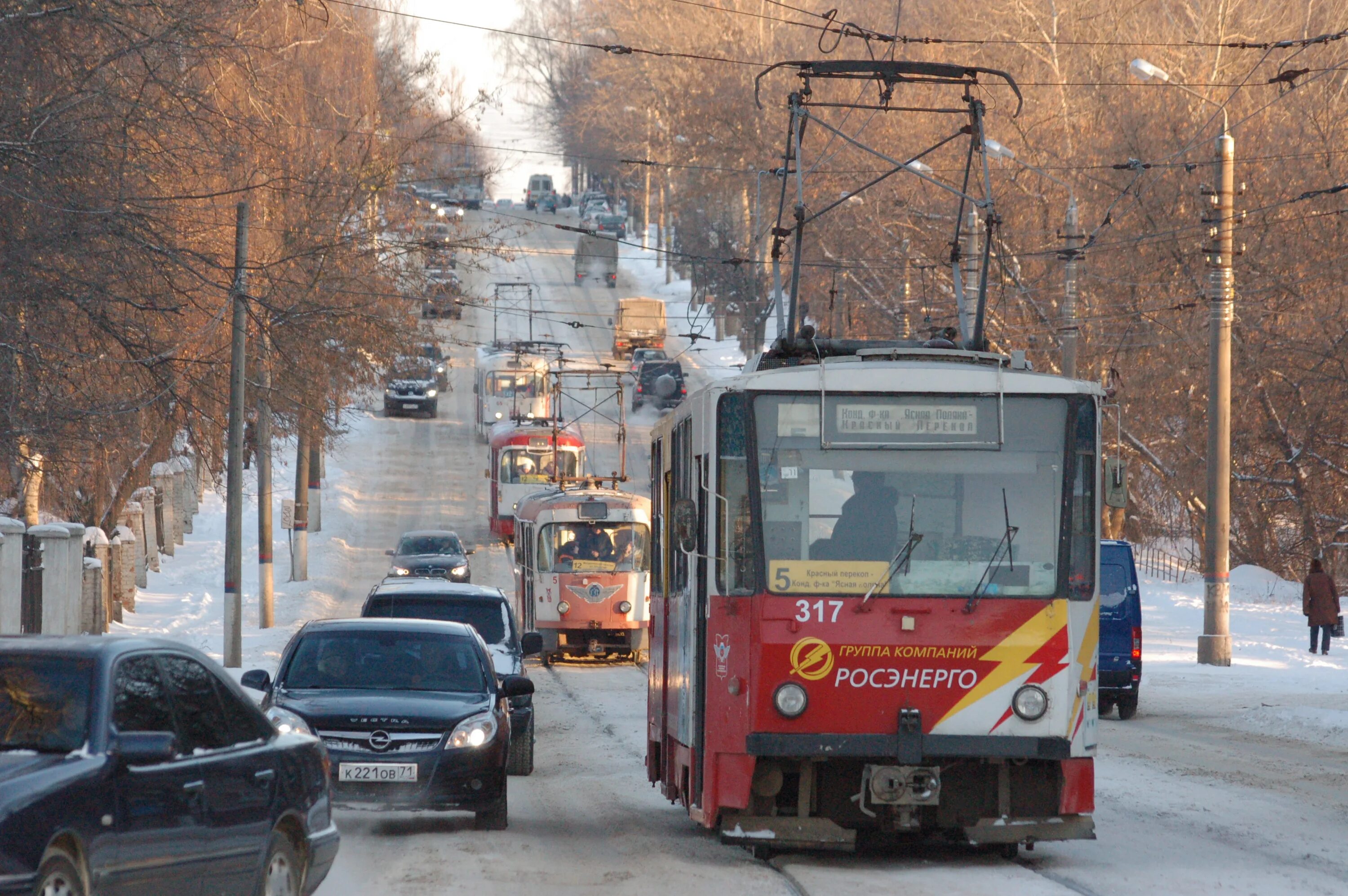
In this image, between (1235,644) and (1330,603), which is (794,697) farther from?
(1235,644)

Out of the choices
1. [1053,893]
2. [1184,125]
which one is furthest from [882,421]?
[1184,125]

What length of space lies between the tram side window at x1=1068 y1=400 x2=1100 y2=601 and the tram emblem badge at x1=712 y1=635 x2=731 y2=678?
6.54ft

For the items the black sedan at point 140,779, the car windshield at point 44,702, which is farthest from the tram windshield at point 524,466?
the car windshield at point 44,702

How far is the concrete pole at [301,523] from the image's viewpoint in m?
41.9

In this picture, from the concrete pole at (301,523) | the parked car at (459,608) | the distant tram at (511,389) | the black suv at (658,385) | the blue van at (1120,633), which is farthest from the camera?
the black suv at (658,385)

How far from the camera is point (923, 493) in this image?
10.2m

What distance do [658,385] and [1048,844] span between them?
192 feet

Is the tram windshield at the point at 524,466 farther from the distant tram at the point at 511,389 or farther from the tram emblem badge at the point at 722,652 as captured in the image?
the tram emblem badge at the point at 722,652

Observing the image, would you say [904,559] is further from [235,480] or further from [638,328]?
[638,328]

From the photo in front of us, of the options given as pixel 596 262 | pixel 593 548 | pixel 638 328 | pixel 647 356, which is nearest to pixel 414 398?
pixel 647 356

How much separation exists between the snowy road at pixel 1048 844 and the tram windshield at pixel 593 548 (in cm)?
173

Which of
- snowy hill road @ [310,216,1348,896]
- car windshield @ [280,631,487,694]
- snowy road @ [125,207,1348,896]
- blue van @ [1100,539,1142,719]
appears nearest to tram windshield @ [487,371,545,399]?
snowy road @ [125,207,1348,896]

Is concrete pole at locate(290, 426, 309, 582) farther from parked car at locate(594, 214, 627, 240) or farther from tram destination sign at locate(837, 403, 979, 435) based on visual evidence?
parked car at locate(594, 214, 627, 240)

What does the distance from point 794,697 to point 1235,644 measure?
2256 cm
